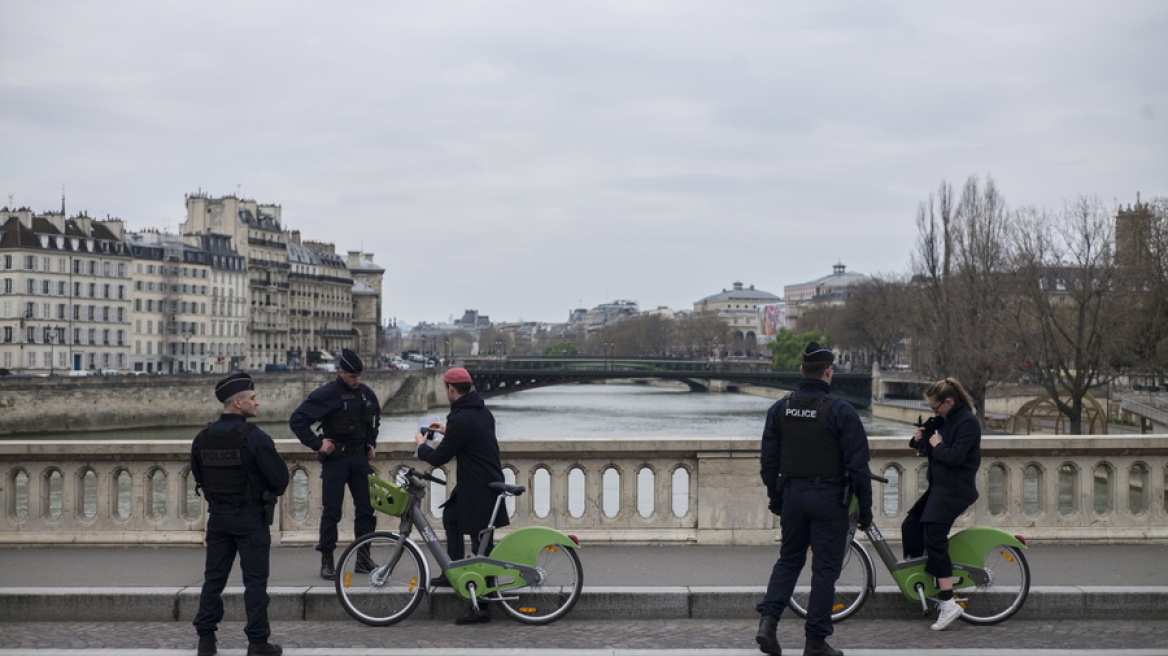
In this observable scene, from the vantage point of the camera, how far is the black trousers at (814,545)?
6.48m

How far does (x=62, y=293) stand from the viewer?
80875 millimetres

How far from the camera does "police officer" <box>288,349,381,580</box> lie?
314 inches

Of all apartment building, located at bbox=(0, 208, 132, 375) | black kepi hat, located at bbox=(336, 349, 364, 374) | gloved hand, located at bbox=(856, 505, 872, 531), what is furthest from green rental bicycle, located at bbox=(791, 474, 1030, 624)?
apartment building, located at bbox=(0, 208, 132, 375)

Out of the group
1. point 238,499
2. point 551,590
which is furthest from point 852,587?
point 238,499

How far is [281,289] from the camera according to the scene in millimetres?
114375

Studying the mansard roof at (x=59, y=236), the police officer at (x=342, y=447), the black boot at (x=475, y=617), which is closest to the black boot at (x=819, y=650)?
the black boot at (x=475, y=617)

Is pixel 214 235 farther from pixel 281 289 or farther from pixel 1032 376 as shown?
pixel 1032 376

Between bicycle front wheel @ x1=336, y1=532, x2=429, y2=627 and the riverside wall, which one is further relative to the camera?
the riverside wall

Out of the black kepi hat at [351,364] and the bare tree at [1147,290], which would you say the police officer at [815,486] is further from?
the bare tree at [1147,290]

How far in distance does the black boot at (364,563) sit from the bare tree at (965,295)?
40.5 metres

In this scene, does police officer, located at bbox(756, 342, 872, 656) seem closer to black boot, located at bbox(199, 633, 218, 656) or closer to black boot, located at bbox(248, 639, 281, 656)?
black boot, located at bbox(248, 639, 281, 656)

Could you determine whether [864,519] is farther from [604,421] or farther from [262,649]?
[604,421]

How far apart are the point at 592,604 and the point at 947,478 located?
2114 millimetres

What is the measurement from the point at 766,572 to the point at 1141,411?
43.2 meters
